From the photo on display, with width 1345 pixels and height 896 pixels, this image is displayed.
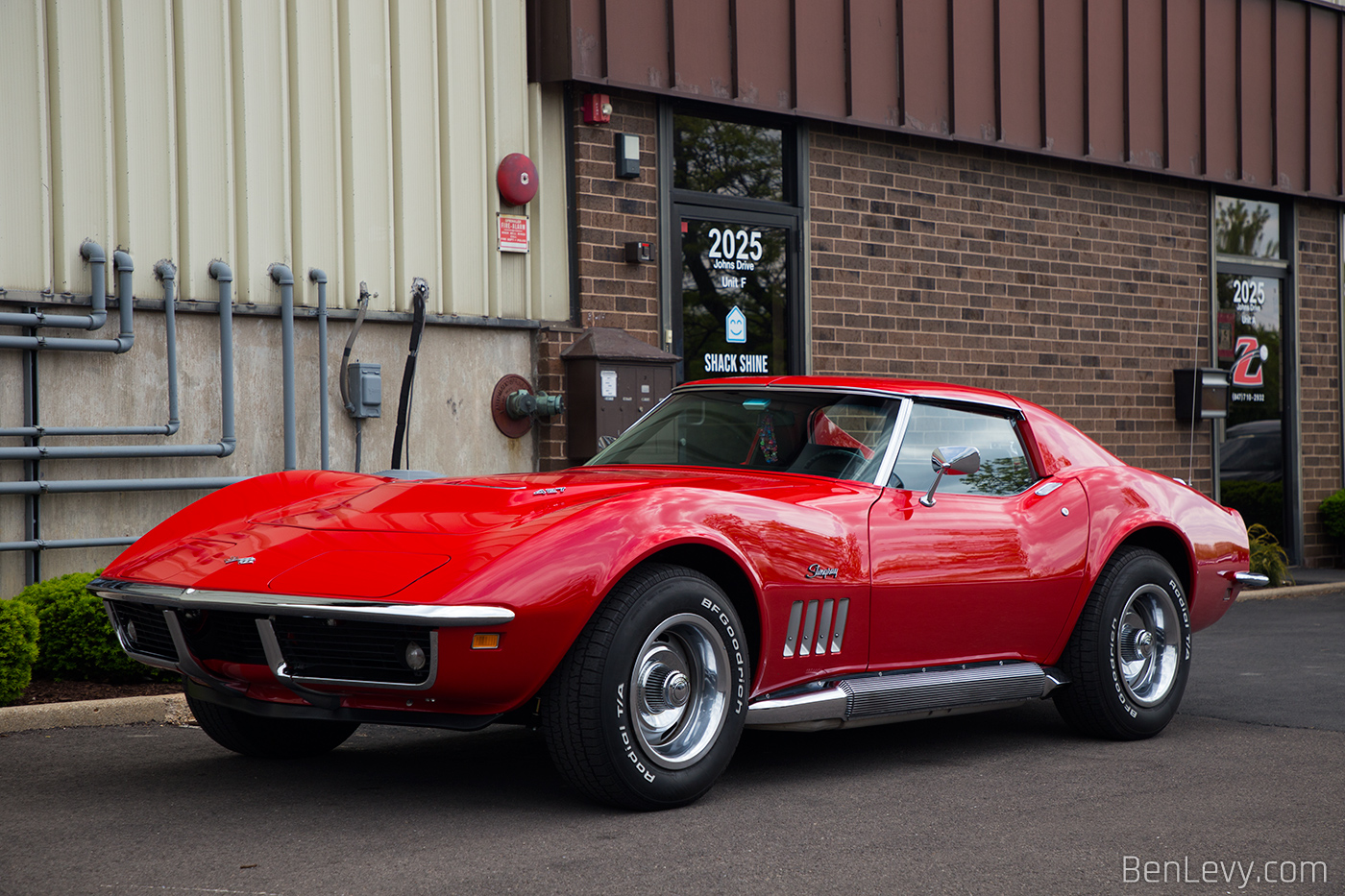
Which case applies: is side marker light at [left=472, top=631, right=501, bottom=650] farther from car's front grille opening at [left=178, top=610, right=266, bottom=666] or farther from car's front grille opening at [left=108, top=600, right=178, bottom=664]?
car's front grille opening at [left=108, top=600, right=178, bottom=664]

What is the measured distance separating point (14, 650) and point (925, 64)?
8527 millimetres

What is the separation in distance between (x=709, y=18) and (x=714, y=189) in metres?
1.25

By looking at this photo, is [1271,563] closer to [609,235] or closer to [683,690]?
[609,235]

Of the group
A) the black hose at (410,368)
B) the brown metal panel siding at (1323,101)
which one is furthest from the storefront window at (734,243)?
the brown metal panel siding at (1323,101)

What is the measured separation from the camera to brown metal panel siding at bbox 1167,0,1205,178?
13.8 m

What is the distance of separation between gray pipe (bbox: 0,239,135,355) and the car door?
14.8 feet

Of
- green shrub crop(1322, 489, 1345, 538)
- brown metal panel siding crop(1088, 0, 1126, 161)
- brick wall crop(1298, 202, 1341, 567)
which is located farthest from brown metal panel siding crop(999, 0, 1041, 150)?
Result: green shrub crop(1322, 489, 1345, 538)

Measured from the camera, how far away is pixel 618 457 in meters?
5.96

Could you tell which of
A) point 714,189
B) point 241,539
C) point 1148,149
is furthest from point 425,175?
point 1148,149

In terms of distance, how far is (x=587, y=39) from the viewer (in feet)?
32.2

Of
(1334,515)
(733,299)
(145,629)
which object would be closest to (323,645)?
(145,629)

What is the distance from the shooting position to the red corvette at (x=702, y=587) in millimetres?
4148

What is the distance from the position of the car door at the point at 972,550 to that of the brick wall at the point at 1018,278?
5.57 m

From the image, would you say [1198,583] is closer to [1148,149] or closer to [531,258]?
[531,258]
